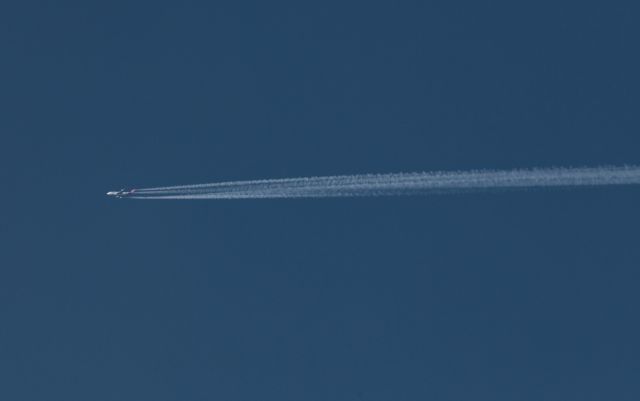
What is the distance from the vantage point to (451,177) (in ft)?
136

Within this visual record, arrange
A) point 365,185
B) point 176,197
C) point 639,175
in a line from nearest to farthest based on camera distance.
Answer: point 639,175, point 365,185, point 176,197

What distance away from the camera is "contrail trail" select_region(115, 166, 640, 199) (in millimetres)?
40125

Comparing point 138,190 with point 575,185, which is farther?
point 138,190

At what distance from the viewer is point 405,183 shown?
42000mm

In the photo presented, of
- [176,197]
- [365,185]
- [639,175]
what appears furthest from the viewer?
[176,197]

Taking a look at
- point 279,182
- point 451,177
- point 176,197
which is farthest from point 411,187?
point 176,197

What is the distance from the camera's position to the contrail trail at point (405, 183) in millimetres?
40125

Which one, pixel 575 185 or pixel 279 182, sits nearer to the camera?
pixel 575 185

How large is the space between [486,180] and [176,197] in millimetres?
11436

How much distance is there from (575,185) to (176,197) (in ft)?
46.6

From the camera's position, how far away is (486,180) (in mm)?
40781

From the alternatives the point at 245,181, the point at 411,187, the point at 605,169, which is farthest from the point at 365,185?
the point at 605,169

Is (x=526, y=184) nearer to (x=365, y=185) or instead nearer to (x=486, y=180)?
(x=486, y=180)

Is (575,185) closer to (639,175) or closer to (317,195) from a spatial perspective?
(639,175)
